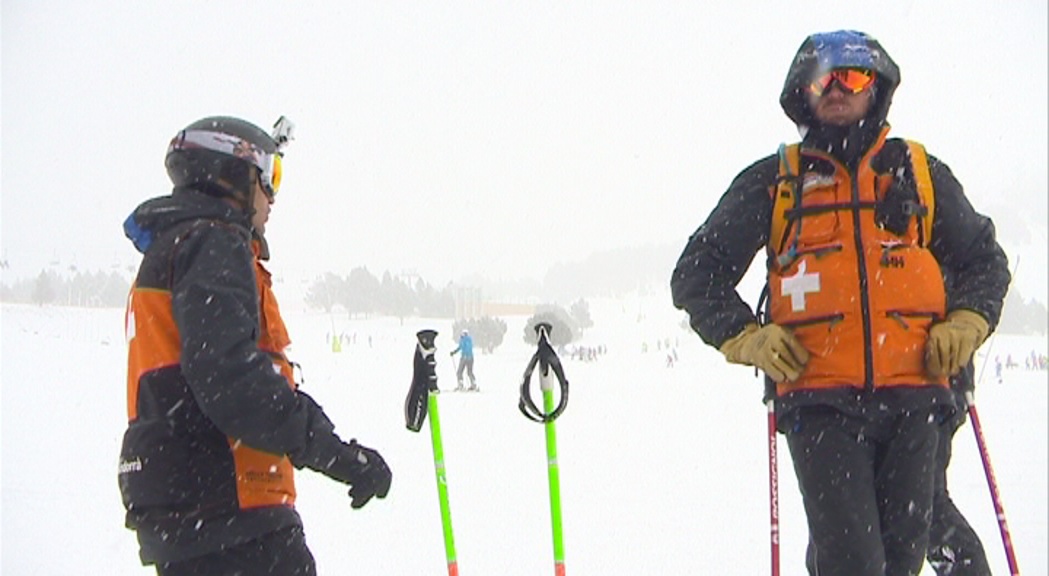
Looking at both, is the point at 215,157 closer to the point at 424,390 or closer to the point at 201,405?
the point at 201,405

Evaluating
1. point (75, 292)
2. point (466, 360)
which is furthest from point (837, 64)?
point (75, 292)

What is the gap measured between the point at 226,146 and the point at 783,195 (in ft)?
5.67

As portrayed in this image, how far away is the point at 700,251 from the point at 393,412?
39.1 ft

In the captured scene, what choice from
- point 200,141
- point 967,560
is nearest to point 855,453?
point 967,560

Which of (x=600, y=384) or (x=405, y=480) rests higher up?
(x=405, y=480)

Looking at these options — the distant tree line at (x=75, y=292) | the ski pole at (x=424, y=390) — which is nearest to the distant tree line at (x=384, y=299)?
the distant tree line at (x=75, y=292)

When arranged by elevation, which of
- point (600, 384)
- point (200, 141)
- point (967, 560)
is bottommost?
point (600, 384)

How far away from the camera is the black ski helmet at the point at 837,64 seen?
118 inches

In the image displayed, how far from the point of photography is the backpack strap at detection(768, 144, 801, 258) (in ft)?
9.68

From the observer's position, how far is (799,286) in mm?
2842

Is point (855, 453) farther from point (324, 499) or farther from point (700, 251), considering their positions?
point (324, 499)

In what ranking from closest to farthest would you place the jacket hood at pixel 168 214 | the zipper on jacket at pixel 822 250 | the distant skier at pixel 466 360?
the jacket hood at pixel 168 214 → the zipper on jacket at pixel 822 250 → the distant skier at pixel 466 360

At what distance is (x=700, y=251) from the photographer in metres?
3.07

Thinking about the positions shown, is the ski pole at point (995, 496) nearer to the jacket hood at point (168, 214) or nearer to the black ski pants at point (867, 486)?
the black ski pants at point (867, 486)
